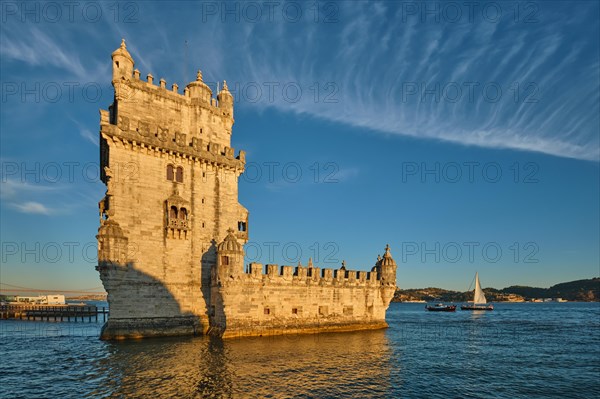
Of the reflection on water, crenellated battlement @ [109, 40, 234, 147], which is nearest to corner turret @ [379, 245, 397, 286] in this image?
the reflection on water

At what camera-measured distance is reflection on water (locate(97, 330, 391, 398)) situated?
15.6m

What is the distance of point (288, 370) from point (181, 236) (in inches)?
617

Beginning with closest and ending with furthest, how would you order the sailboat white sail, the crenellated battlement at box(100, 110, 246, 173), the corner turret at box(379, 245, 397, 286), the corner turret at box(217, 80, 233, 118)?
the crenellated battlement at box(100, 110, 246, 173) < the corner turret at box(217, 80, 233, 118) < the corner turret at box(379, 245, 397, 286) < the sailboat white sail

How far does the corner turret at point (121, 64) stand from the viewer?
28975 mm

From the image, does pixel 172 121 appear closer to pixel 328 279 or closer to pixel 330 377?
pixel 328 279

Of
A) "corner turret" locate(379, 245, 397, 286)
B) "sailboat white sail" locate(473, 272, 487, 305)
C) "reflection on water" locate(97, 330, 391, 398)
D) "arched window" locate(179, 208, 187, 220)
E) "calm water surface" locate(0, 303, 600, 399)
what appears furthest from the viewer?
"sailboat white sail" locate(473, 272, 487, 305)

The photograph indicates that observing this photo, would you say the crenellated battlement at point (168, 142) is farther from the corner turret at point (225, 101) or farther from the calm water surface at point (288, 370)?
the calm water surface at point (288, 370)

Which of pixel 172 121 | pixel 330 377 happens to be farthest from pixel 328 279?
pixel 172 121

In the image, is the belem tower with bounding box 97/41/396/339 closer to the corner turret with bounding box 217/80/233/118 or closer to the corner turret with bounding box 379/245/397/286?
the corner turret with bounding box 217/80/233/118

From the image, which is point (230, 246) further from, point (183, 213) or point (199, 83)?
point (199, 83)

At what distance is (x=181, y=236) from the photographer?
29906 mm

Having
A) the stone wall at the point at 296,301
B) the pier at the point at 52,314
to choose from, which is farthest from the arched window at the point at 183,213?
the pier at the point at 52,314

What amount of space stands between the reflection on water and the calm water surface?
0.05 metres

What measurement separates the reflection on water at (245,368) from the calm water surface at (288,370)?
1.9 inches
